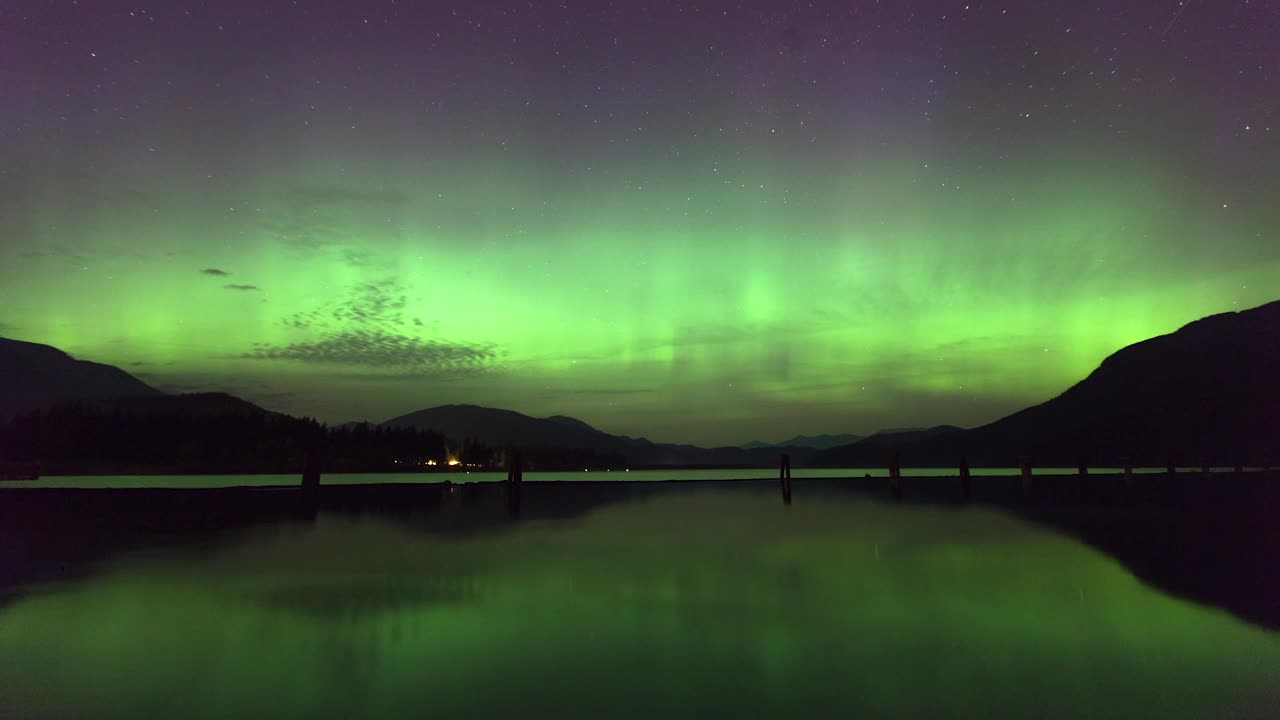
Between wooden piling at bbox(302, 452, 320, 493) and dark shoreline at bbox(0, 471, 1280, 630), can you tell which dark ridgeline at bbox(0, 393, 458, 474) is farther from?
dark shoreline at bbox(0, 471, 1280, 630)

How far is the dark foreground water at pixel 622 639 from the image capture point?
899 cm

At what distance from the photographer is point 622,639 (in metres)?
12.3

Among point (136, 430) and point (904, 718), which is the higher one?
point (136, 430)

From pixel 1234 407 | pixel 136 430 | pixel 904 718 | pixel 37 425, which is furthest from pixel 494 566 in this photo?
pixel 1234 407

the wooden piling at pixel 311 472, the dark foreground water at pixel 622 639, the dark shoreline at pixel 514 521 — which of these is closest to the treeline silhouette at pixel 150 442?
the wooden piling at pixel 311 472

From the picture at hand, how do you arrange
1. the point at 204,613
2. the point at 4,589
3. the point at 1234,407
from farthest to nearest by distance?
1. the point at 1234,407
2. the point at 4,589
3. the point at 204,613

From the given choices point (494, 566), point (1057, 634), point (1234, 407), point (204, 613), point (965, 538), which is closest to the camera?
point (1057, 634)

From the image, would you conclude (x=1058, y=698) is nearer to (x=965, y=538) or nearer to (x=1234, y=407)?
(x=965, y=538)

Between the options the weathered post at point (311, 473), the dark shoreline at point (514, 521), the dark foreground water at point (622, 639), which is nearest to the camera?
the dark foreground water at point (622, 639)

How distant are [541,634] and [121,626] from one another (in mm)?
8167

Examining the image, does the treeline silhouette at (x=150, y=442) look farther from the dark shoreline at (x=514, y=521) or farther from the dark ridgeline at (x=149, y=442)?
the dark shoreline at (x=514, y=521)

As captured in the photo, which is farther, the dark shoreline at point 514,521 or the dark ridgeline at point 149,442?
the dark ridgeline at point 149,442

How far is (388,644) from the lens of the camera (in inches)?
464

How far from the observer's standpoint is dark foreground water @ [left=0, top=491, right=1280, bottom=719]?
8.99 m
